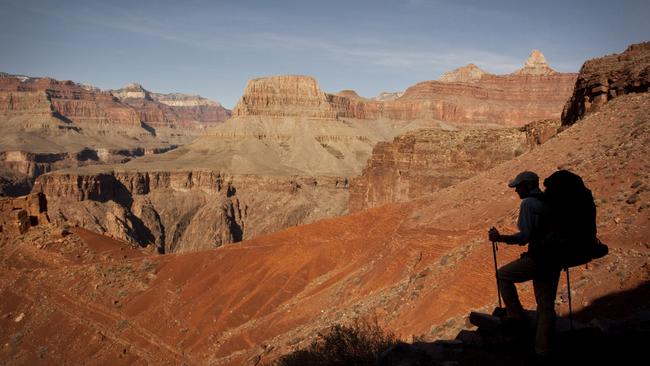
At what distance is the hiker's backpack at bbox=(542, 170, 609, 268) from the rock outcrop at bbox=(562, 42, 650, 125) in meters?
18.1

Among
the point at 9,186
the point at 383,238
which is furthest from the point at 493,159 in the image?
the point at 9,186

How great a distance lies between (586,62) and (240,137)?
108292mm

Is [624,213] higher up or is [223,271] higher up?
[624,213]

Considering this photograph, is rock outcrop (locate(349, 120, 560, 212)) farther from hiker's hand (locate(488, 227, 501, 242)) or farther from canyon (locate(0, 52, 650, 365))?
hiker's hand (locate(488, 227, 501, 242))

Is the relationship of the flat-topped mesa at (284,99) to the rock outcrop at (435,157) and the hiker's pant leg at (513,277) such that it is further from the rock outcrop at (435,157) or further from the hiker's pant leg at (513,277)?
the hiker's pant leg at (513,277)

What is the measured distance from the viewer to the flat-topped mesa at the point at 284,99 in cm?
14225

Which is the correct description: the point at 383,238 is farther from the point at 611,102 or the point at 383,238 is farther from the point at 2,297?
the point at 2,297

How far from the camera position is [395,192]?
42.2m

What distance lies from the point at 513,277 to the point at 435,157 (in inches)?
1289

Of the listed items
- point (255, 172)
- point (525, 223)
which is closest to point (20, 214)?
point (525, 223)

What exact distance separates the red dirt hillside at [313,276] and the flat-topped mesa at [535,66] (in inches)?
5747

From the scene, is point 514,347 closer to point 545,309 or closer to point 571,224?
point 545,309

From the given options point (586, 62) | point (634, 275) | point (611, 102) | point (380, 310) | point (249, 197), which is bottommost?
point (249, 197)

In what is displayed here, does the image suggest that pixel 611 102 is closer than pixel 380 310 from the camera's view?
No
